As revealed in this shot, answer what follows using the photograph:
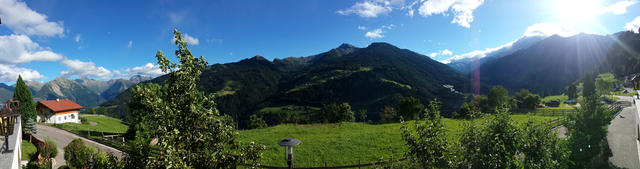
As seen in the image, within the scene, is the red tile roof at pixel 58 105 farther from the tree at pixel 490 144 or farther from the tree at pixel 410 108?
the tree at pixel 410 108

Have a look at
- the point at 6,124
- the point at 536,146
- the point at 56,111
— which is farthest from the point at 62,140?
the point at 536,146

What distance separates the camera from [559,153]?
13891mm

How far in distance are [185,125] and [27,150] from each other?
39.2 m

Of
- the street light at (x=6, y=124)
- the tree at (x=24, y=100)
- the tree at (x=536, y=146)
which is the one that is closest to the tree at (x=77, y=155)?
the street light at (x=6, y=124)

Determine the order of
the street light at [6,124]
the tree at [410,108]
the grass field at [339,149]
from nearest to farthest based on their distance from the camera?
the street light at [6,124] → the grass field at [339,149] → the tree at [410,108]

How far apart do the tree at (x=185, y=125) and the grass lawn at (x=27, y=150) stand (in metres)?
34.7

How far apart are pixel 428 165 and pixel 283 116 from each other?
113698 mm

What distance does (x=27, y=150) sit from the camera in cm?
2931

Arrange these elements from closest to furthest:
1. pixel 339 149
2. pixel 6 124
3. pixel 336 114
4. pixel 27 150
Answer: pixel 6 124, pixel 27 150, pixel 339 149, pixel 336 114

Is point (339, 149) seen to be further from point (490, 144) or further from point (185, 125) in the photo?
point (185, 125)

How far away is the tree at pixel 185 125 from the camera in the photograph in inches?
248

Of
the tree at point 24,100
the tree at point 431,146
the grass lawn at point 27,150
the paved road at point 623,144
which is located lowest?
the paved road at point 623,144

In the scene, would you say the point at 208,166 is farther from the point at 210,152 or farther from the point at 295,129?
the point at 295,129

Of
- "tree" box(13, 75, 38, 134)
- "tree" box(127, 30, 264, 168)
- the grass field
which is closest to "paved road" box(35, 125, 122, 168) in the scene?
"tree" box(13, 75, 38, 134)
